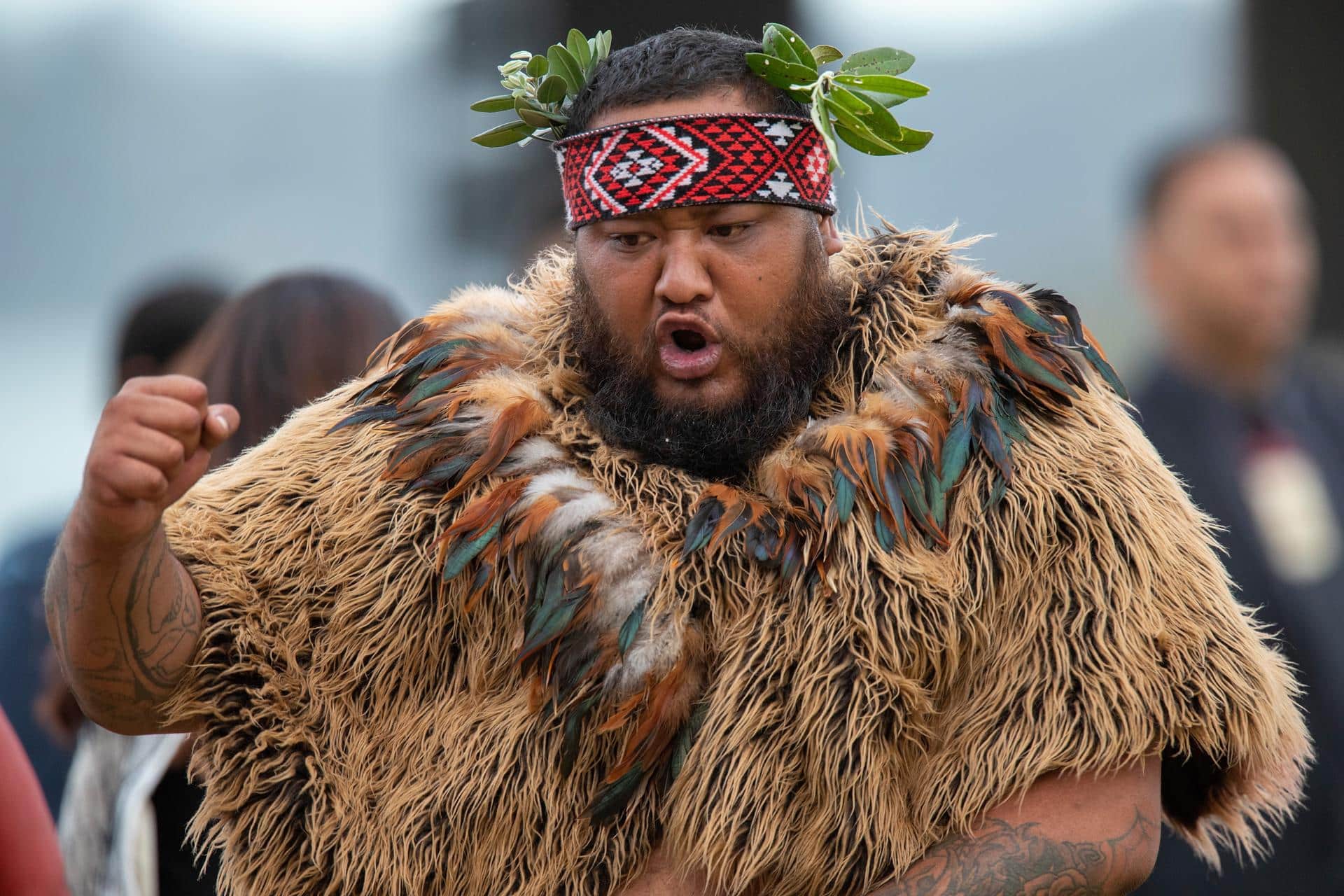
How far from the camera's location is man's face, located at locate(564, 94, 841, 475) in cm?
224

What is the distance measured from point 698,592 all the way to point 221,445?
1.33m

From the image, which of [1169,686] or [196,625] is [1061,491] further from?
[196,625]

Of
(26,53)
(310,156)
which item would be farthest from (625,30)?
(26,53)

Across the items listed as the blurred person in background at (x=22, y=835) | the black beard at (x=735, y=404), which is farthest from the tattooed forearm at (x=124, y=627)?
the black beard at (x=735, y=404)

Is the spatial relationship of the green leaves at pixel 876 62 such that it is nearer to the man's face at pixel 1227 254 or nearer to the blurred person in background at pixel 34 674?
the man's face at pixel 1227 254

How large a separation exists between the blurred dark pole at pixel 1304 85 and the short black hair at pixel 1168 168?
0.83 metres

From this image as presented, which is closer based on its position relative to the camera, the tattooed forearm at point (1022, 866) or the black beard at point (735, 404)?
the tattooed forearm at point (1022, 866)

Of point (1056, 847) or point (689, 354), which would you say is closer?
point (1056, 847)

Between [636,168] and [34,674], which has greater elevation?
[636,168]

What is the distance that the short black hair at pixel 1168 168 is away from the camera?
3379 mm

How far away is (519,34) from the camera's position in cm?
445

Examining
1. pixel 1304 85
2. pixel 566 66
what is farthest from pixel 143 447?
pixel 1304 85

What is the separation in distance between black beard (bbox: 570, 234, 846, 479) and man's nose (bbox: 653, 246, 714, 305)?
0.34 ft

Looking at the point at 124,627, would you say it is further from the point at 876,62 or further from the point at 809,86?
the point at 876,62
